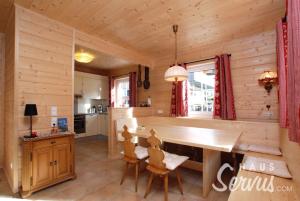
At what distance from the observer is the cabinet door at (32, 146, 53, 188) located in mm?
2053

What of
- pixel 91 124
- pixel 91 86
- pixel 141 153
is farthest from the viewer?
pixel 91 86

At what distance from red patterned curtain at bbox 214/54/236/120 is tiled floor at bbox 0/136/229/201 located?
1.35 metres

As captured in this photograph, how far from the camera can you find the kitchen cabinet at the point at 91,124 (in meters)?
5.30

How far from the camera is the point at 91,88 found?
5.55 meters

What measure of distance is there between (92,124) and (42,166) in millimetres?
3387

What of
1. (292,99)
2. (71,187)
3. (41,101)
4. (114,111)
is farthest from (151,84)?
(292,99)

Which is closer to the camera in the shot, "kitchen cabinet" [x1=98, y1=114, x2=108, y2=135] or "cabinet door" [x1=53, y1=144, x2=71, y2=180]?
"cabinet door" [x1=53, y1=144, x2=71, y2=180]

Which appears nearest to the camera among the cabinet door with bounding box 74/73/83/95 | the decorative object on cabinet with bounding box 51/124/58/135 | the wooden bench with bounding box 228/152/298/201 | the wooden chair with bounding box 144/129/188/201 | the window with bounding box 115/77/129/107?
the wooden bench with bounding box 228/152/298/201

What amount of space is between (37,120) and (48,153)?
1.69 feet

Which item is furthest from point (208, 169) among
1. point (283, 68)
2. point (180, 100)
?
point (180, 100)

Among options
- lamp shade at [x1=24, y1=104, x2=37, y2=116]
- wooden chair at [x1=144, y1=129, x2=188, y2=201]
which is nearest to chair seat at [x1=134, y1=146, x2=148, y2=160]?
wooden chair at [x1=144, y1=129, x2=188, y2=201]

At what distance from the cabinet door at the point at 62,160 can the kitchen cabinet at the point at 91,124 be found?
3.03 m

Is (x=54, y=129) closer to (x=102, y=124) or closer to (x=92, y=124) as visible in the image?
(x=92, y=124)

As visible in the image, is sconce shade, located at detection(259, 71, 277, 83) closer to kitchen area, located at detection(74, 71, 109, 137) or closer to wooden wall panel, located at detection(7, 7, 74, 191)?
wooden wall panel, located at detection(7, 7, 74, 191)
